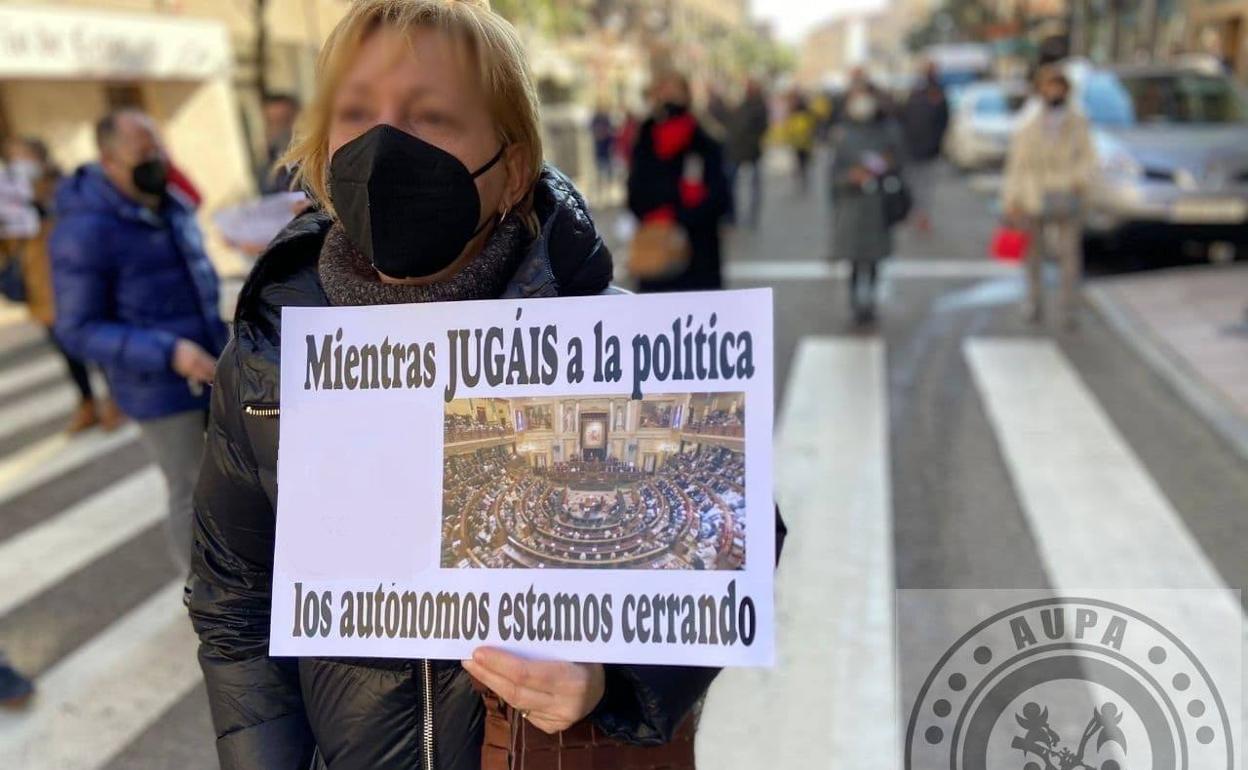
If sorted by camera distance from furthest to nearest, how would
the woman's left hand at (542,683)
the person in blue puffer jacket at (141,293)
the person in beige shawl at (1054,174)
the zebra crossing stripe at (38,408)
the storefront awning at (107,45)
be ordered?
1. the storefront awning at (107,45)
2. the person in beige shawl at (1054,174)
3. the zebra crossing stripe at (38,408)
4. the person in blue puffer jacket at (141,293)
5. the woman's left hand at (542,683)

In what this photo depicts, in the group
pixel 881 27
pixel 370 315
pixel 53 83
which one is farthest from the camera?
pixel 881 27

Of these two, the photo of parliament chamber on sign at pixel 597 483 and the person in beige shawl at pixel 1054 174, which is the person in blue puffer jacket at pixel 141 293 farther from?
the person in beige shawl at pixel 1054 174

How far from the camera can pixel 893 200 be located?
24.3ft

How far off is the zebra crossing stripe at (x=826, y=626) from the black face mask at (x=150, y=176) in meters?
2.54

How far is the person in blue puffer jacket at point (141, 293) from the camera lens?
3154 millimetres

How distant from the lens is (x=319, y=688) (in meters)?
1.30

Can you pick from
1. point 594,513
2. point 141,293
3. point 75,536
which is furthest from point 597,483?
point 75,536

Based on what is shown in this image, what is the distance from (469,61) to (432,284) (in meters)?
0.28

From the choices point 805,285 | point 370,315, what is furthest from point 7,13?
point 370,315

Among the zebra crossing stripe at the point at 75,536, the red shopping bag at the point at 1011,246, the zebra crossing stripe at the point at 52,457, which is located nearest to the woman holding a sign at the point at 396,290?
the zebra crossing stripe at the point at 75,536

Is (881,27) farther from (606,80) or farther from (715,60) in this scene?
(606,80)

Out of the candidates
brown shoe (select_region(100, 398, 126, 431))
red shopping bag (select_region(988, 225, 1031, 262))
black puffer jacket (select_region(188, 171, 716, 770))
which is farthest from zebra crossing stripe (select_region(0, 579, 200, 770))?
red shopping bag (select_region(988, 225, 1031, 262))

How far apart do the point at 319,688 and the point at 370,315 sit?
521 millimetres

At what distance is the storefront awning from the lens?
33.8 ft
